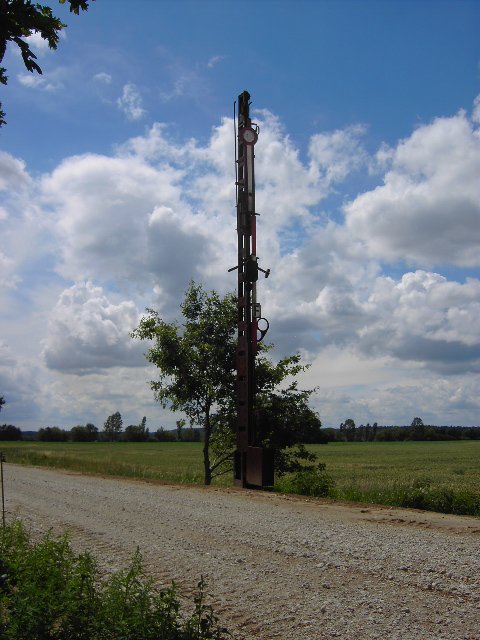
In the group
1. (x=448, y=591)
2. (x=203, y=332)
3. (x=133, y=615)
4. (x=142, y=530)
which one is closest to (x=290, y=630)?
(x=133, y=615)

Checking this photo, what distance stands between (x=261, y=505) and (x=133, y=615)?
7113 mm

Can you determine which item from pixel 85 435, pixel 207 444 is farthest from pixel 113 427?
pixel 207 444

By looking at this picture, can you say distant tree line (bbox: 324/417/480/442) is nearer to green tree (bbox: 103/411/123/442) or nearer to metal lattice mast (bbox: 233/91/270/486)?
green tree (bbox: 103/411/123/442)

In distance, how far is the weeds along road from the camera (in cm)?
511

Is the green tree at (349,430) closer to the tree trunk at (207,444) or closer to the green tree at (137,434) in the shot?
the green tree at (137,434)

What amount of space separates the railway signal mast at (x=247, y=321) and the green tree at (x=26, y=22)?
11.2 meters

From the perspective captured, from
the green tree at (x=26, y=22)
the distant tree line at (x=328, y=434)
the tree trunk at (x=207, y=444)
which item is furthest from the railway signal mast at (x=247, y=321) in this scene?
the distant tree line at (x=328, y=434)

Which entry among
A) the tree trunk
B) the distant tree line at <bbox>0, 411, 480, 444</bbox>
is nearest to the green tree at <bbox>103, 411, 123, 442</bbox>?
the distant tree line at <bbox>0, 411, 480, 444</bbox>

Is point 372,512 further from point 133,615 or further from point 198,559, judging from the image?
point 133,615

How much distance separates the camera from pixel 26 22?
3846 millimetres

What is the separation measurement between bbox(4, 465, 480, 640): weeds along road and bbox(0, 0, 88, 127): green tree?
4543 mm

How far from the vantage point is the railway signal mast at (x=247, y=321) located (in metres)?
14.3

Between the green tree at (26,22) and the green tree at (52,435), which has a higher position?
the green tree at (26,22)

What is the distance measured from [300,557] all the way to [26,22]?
239 inches
